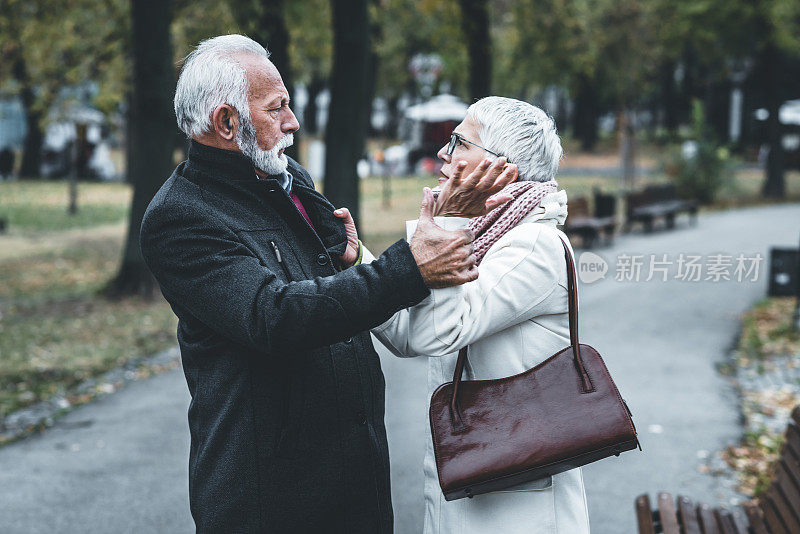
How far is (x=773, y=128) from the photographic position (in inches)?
961

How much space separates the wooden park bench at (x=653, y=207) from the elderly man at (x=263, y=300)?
15.5 metres

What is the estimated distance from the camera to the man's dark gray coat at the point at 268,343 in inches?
79.1

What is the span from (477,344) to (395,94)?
4961 centimetres

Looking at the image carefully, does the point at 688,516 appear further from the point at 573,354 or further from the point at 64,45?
the point at 64,45

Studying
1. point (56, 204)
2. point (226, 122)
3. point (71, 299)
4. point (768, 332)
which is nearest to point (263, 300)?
point (226, 122)

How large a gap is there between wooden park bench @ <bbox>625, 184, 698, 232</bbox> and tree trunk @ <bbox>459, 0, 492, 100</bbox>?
12.4ft

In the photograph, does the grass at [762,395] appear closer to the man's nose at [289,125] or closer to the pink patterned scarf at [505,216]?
the pink patterned scarf at [505,216]

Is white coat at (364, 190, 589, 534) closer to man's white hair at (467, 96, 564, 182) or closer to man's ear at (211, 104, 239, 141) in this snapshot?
man's white hair at (467, 96, 564, 182)

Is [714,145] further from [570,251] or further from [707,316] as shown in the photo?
[570,251]

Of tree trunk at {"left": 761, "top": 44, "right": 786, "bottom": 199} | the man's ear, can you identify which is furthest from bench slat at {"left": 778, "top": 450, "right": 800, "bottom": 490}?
tree trunk at {"left": 761, "top": 44, "right": 786, "bottom": 199}

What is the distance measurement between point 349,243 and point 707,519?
2.06 meters

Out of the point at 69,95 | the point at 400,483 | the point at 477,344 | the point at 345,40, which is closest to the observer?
the point at 477,344

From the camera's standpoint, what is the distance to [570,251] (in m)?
2.23

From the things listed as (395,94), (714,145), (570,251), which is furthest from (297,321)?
(395,94)
